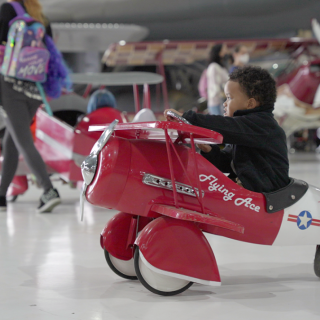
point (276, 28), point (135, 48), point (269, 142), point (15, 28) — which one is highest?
point (276, 28)

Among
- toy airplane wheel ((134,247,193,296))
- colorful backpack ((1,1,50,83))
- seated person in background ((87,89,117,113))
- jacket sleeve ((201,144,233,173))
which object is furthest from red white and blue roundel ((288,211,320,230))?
seated person in background ((87,89,117,113))

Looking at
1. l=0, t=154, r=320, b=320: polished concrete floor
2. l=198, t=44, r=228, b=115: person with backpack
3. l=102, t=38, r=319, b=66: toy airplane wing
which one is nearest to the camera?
l=0, t=154, r=320, b=320: polished concrete floor

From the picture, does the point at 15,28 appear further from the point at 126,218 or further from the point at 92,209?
the point at 126,218

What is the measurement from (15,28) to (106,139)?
5.50 ft

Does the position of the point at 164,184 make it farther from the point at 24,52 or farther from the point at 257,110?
the point at 24,52

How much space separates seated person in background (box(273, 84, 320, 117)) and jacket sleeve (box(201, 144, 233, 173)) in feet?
15.3

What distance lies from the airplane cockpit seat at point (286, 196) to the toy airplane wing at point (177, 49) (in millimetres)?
5739

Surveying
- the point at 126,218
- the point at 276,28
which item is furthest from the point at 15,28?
the point at 276,28

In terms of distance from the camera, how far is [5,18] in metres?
2.67

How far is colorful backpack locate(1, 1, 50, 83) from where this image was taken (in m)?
2.63

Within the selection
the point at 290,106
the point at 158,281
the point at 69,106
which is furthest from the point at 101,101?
the point at 290,106

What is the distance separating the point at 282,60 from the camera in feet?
32.3

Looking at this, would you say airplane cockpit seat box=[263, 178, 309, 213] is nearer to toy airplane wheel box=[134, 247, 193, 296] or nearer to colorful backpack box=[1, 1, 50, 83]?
toy airplane wheel box=[134, 247, 193, 296]

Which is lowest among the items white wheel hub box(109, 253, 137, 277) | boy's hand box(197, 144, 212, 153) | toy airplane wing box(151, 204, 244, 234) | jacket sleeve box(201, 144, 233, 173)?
white wheel hub box(109, 253, 137, 277)
